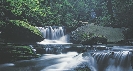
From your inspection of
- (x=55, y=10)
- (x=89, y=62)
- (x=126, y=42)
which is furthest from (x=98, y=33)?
(x=89, y=62)

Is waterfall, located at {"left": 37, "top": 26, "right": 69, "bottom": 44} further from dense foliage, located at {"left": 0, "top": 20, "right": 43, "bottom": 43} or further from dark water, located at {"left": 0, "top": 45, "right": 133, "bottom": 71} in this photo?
dark water, located at {"left": 0, "top": 45, "right": 133, "bottom": 71}

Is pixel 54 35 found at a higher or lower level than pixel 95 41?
higher

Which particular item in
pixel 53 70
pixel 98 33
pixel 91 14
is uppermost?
pixel 91 14

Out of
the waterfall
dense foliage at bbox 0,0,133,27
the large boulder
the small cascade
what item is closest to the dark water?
the small cascade

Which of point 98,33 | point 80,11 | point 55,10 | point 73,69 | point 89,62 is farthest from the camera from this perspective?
point 80,11

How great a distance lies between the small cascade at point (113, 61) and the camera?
57.1 feet

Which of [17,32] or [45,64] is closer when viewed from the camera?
[45,64]

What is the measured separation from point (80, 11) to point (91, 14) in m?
3.63

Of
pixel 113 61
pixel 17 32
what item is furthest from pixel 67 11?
pixel 113 61

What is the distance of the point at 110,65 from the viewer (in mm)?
17781

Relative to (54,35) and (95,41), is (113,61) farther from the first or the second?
(54,35)

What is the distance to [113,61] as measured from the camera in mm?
17938

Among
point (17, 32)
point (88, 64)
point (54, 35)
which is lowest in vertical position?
point (88, 64)

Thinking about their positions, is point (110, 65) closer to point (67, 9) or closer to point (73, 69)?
point (73, 69)
